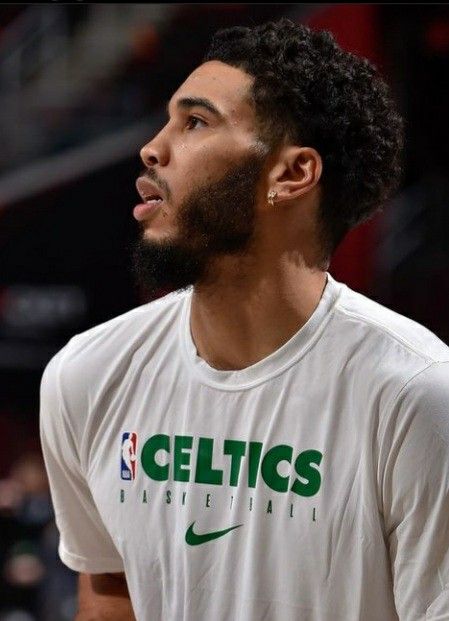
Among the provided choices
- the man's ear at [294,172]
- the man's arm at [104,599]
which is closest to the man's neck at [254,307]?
the man's ear at [294,172]

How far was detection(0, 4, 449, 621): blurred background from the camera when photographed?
3297 millimetres

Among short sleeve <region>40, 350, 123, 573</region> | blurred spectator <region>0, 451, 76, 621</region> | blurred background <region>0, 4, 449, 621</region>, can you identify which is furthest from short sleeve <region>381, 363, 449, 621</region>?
blurred spectator <region>0, 451, 76, 621</region>

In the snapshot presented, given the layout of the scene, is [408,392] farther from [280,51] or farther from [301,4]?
[301,4]

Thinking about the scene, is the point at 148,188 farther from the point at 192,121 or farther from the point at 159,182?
the point at 192,121

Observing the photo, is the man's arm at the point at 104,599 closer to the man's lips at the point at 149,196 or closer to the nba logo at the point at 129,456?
the nba logo at the point at 129,456

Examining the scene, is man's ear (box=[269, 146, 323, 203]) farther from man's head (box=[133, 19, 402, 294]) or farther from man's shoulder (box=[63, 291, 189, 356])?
man's shoulder (box=[63, 291, 189, 356])

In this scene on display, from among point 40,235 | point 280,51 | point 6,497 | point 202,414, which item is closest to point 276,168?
point 280,51

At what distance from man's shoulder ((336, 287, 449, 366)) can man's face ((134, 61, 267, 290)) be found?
20 cm

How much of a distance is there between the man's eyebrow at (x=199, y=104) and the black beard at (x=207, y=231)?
0.28ft

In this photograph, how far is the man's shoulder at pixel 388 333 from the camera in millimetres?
1672

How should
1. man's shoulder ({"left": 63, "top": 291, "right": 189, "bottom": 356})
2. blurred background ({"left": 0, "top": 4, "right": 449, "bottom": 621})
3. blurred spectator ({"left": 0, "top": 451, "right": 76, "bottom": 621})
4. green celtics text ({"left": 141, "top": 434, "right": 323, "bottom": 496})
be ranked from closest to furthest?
green celtics text ({"left": 141, "top": 434, "right": 323, "bottom": 496}) → man's shoulder ({"left": 63, "top": 291, "right": 189, "bottom": 356}) → blurred background ({"left": 0, "top": 4, "right": 449, "bottom": 621}) → blurred spectator ({"left": 0, "top": 451, "right": 76, "bottom": 621})

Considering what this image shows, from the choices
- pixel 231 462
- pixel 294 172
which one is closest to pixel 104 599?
pixel 231 462

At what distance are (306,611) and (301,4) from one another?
82.2 inches

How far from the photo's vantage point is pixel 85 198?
3400 millimetres
